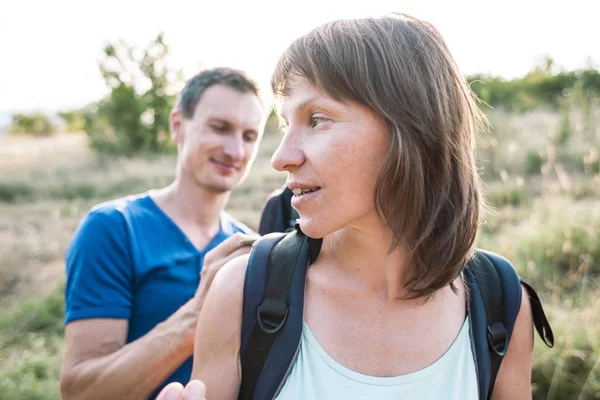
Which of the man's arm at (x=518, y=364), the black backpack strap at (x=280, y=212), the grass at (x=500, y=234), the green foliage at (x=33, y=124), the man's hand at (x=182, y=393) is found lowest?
the green foliage at (x=33, y=124)

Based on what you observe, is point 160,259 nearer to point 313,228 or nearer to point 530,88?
point 313,228

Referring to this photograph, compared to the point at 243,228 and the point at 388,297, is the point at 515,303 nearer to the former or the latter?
the point at 388,297

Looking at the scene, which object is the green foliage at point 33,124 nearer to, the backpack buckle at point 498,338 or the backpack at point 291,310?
the backpack at point 291,310

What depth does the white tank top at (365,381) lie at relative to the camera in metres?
1.57

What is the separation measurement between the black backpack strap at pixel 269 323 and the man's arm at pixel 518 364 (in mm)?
709

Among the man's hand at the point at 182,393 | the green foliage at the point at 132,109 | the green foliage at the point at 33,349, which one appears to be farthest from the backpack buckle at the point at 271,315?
the green foliage at the point at 132,109

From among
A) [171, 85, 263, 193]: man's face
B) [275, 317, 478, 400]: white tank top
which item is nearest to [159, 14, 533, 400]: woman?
[275, 317, 478, 400]: white tank top

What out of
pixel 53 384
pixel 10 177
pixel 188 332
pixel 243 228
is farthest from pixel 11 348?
pixel 10 177

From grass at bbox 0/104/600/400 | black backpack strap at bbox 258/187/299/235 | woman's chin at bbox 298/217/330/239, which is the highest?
woman's chin at bbox 298/217/330/239

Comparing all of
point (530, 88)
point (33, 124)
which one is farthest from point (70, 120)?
point (530, 88)

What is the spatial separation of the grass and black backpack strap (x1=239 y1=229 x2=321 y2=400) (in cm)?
96

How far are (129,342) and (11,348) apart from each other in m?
3.92

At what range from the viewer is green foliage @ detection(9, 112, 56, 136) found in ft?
105

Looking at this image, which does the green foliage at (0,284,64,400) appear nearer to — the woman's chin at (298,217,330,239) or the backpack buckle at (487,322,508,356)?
the woman's chin at (298,217,330,239)
